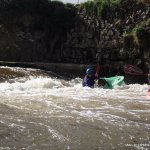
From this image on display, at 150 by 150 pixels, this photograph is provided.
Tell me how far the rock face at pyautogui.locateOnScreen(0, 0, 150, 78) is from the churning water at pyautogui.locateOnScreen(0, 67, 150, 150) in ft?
28.5

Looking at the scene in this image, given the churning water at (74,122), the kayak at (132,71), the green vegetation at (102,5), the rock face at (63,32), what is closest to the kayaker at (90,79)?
the churning water at (74,122)

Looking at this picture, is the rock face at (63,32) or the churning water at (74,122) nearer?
the churning water at (74,122)

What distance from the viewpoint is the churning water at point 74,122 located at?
5656mm

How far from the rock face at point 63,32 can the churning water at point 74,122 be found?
8.69m

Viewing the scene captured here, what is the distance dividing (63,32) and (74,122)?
15.3m

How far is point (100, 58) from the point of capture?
20.1 m

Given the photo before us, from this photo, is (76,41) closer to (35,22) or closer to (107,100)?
(35,22)

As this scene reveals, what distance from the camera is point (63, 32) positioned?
2198cm

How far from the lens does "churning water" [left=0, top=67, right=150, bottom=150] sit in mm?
5656

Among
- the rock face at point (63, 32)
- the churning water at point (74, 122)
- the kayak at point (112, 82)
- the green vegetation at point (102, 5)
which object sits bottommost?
the kayak at point (112, 82)

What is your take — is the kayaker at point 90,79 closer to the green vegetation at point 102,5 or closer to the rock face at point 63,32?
the rock face at point 63,32

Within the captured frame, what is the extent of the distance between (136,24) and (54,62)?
5.06 meters

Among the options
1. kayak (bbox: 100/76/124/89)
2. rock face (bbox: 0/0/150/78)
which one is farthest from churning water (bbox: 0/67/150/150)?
rock face (bbox: 0/0/150/78)

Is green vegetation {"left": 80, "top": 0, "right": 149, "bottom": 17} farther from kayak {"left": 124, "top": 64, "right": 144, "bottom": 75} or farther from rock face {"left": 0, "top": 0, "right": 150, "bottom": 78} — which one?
kayak {"left": 124, "top": 64, "right": 144, "bottom": 75}
